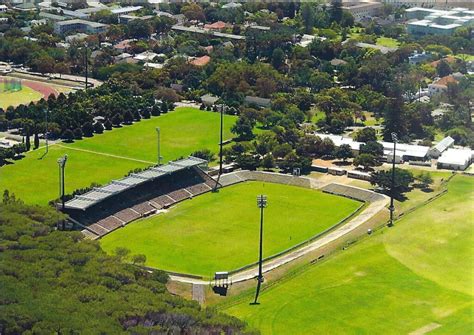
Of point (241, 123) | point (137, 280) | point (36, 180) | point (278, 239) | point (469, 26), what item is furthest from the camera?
point (469, 26)

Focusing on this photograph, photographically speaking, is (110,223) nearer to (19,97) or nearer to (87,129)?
(87,129)

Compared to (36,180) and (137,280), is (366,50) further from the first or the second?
(137,280)

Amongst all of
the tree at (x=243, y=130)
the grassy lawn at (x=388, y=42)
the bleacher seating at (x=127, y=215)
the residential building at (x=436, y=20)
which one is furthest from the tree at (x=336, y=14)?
the bleacher seating at (x=127, y=215)

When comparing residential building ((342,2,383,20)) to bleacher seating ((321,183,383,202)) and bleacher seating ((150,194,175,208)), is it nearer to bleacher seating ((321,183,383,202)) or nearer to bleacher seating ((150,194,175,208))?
bleacher seating ((321,183,383,202))

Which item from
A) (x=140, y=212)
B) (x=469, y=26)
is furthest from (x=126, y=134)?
(x=469, y=26)

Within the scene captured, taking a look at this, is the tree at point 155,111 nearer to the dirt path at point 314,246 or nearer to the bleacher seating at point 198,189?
the bleacher seating at point 198,189

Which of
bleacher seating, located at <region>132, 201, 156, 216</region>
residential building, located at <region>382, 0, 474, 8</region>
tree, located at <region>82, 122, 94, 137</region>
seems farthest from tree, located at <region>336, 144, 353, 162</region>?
residential building, located at <region>382, 0, 474, 8</region>
